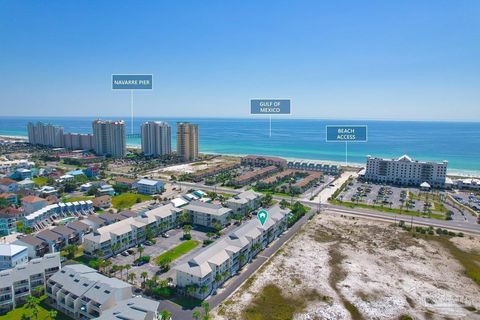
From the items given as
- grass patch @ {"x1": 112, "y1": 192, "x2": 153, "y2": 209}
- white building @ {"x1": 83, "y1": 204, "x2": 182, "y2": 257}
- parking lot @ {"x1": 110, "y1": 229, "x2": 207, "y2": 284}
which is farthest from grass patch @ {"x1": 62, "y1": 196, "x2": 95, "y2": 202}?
parking lot @ {"x1": 110, "y1": 229, "x2": 207, "y2": 284}

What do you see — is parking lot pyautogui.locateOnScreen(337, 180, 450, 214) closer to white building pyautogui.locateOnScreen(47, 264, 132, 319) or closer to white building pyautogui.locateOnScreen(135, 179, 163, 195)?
white building pyautogui.locateOnScreen(135, 179, 163, 195)

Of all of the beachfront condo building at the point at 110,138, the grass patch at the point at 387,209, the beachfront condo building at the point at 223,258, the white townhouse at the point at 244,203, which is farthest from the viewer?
the beachfront condo building at the point at 110,138

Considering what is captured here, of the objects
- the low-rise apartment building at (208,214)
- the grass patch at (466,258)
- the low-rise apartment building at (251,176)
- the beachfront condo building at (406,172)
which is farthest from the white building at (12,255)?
the beachfront condo building at (406,172)

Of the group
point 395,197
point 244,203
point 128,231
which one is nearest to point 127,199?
point 128,231

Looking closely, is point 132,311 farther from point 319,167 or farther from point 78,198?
point 319,167

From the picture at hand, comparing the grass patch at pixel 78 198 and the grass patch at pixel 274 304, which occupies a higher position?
the grass patch at pixel 78 198

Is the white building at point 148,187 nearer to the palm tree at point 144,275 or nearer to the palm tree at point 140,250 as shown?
the palm tree at point 140,250
